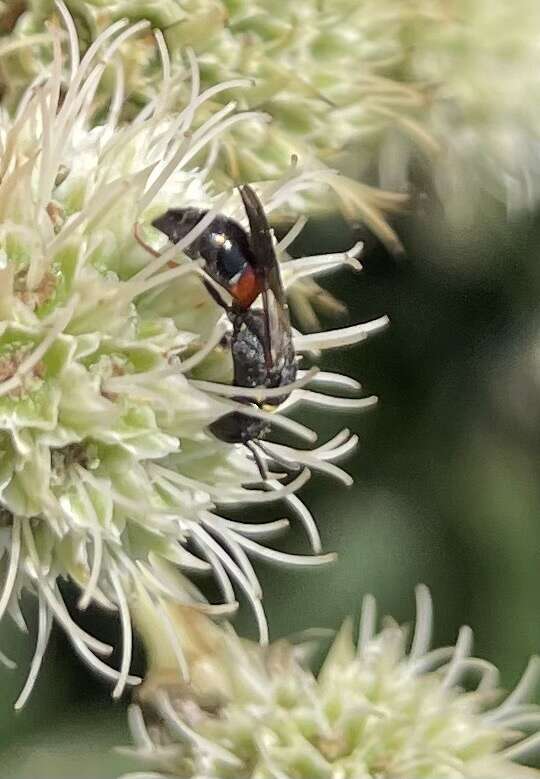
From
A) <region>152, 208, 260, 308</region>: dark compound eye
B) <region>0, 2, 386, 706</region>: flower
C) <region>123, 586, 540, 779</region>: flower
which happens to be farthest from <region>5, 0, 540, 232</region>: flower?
<region>123, 586, 540, 779</region>: flower

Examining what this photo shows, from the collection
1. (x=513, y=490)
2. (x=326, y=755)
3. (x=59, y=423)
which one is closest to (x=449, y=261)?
(x=513, y=490)

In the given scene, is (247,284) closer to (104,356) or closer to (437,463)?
(104,356)

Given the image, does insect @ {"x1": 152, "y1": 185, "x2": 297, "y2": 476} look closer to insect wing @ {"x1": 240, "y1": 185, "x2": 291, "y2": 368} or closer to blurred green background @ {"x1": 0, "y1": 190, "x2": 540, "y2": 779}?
insect wing @ {"x1": 240, "y1": 185, "x2": 291, "y2": 368}

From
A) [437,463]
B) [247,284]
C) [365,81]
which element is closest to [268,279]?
[247,284]

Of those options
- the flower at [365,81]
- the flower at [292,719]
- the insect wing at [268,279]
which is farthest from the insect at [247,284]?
the flower at [292,719]

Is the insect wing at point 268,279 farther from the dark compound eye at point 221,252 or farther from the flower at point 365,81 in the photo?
the flower at point 365,81
